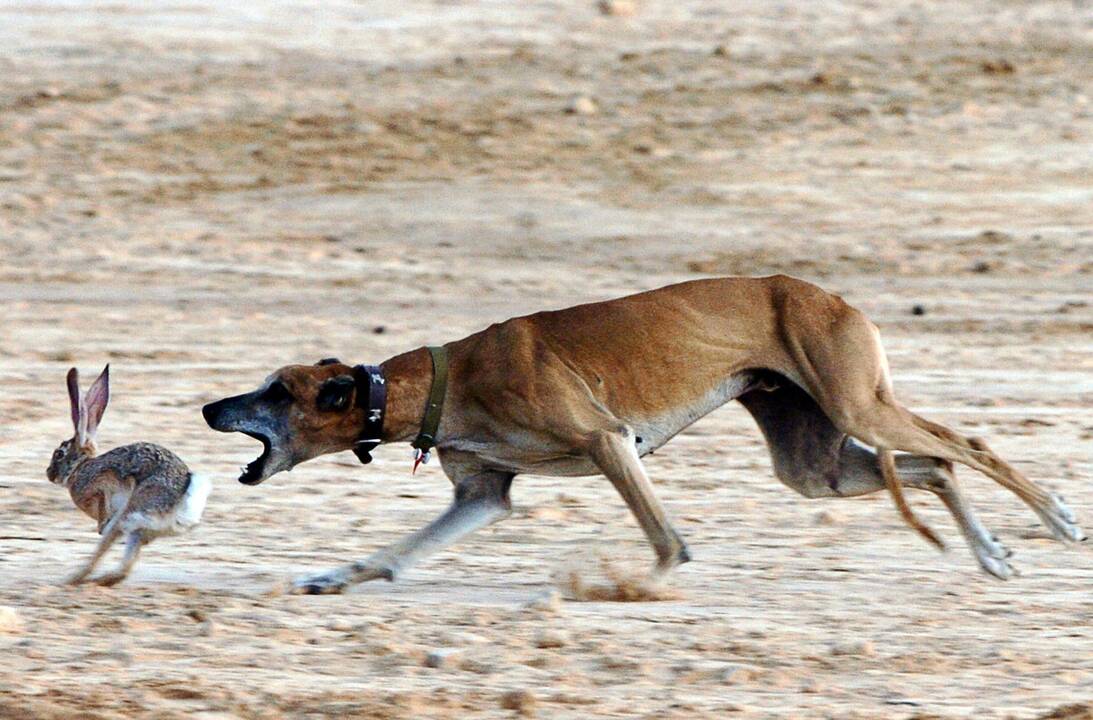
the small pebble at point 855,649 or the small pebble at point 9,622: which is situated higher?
the small pebble at point 9,622

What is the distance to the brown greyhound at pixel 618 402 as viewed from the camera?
24.2ft

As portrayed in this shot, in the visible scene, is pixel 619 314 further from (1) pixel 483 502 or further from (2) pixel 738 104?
(2) pixel 738 104

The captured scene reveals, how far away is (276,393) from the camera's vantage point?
24.4 ft

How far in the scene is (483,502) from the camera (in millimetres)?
7664

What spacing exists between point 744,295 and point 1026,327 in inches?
255

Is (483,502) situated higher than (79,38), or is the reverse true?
(79,38)

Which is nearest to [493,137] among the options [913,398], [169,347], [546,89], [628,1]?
[546,89]

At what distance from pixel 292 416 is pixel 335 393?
19 cm

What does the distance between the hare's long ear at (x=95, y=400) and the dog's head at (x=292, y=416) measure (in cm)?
35

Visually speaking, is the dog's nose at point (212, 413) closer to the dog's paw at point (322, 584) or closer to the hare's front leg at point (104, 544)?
the hare's front leg at point (104, 544)

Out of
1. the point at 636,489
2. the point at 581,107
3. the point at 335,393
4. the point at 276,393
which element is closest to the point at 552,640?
the point at 636,489

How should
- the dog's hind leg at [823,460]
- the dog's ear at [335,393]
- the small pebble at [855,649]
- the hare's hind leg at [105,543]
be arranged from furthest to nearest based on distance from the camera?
→ the dog's hind leg at [823,460], the dog's ear at [335,393], the hare's hind leg at [105,543], the small pebble at [855,649]

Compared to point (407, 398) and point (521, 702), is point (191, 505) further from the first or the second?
point (521, 702)

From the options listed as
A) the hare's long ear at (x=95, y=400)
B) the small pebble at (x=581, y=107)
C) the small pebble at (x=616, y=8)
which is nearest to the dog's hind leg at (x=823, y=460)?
the hare's long ear at (x=95, y=400)
